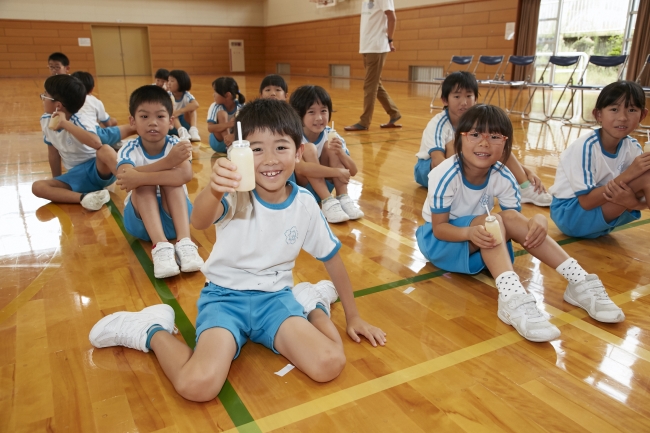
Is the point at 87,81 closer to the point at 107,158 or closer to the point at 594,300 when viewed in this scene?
the point at 107,158

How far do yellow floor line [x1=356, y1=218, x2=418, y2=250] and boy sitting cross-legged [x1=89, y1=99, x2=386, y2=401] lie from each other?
0.88 metres

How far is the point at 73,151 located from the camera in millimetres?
2990

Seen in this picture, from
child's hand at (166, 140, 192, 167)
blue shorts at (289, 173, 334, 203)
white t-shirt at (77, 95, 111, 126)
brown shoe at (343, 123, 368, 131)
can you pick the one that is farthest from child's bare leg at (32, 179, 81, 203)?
brown shoe at (343, 123, 368, 131)

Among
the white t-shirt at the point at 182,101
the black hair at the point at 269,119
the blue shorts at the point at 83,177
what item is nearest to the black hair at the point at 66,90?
the blue shorts at the point at 83,177

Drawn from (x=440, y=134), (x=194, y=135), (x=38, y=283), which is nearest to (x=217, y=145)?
(x=194, y=135)

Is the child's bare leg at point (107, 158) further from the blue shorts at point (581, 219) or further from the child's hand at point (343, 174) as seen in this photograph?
the blue shorts at point (581, 219)

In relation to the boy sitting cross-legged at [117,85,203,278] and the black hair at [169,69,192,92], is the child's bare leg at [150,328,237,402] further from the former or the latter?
the black hair at [169,69,192,92]

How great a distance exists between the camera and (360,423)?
120 centimetres

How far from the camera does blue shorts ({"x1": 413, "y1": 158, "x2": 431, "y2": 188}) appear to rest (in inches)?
124

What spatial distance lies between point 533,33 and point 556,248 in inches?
373

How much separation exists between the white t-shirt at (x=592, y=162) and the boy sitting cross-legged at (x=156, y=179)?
1.74 metres

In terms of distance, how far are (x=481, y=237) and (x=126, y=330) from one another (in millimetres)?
1209

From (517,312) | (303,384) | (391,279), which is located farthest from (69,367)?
(517,312)

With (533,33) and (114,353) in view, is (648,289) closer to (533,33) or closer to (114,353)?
(114,353)
